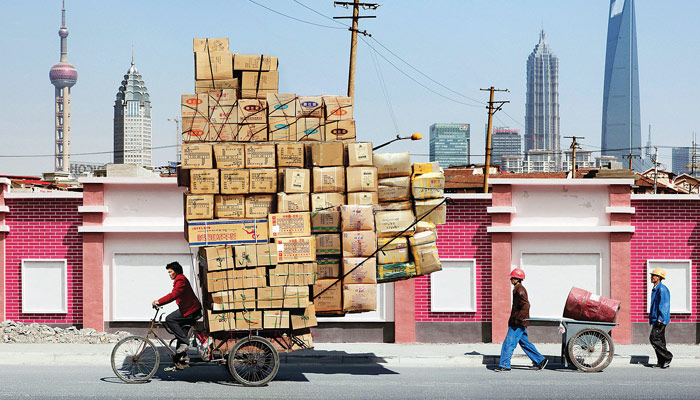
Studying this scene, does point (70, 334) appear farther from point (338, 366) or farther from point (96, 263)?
point (338, 366)

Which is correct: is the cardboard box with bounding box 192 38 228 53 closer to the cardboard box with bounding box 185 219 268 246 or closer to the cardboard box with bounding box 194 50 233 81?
the cardboard box with bounding box 194 50 233 81

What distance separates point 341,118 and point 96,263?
307 inches

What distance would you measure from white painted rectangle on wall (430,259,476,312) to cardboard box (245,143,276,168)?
665 cm

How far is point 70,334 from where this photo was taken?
16.8 meters

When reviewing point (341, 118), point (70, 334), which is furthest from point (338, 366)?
point (70, 334)

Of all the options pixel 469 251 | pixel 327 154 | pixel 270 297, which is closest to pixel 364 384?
pixel 270 297

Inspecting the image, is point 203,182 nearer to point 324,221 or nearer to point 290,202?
point 290,202

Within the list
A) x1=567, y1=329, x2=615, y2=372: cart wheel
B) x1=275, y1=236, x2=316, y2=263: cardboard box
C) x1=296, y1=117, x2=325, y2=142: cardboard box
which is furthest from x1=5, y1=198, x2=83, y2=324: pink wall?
x1=567, y1=329, x2=615, y2=372: cart wheel

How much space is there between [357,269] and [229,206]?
83.2 inches

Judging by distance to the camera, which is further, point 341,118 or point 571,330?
point 571,330

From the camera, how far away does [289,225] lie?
12.0 metres

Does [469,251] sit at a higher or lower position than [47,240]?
lower

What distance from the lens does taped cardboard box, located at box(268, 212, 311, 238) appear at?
1196 cm

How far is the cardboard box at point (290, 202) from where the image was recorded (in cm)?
1206
